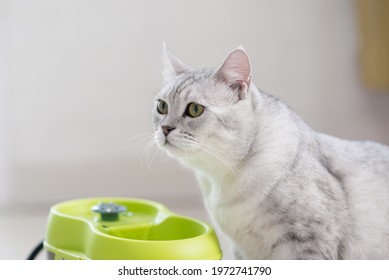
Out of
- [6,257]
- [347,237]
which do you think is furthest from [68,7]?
[347,237]

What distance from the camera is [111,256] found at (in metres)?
1.37

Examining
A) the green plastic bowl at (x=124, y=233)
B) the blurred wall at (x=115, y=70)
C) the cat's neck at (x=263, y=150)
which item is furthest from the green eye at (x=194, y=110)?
the blurred wall at (x=115, y=70)

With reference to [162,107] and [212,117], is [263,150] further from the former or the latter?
[162,107]

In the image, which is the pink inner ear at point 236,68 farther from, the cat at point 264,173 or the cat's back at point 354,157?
the cat's back at point 354,157

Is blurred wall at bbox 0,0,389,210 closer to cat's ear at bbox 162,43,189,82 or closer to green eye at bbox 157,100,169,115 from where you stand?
cat's ear at bbox 162,43,189,82

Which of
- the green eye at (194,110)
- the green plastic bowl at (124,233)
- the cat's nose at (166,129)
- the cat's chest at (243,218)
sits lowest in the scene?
the green plastic bowl at (124,233)

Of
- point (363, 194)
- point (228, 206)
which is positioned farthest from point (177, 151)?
point (363, 194)

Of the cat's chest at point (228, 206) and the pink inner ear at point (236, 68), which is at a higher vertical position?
the pink inner ear at point (236, 68)

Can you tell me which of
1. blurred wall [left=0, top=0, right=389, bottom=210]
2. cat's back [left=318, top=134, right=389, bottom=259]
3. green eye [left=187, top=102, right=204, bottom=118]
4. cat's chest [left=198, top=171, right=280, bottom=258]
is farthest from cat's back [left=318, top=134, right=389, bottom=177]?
blurred wall [left=0, top=0, right=389, bottom=210]

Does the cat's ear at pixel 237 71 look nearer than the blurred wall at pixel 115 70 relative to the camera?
Yes

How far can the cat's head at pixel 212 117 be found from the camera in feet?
4.66

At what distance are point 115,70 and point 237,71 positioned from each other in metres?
1.10

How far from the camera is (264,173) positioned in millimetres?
1465

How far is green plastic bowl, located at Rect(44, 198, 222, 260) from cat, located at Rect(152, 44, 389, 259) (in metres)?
0.11
